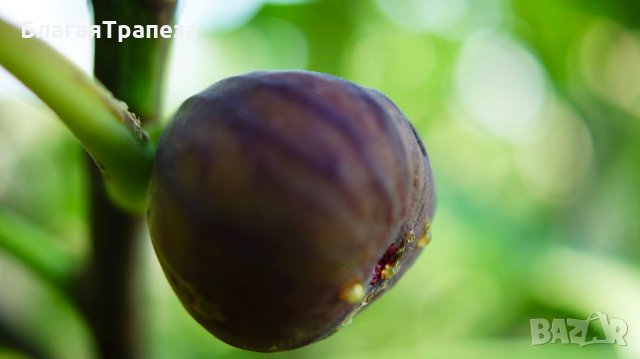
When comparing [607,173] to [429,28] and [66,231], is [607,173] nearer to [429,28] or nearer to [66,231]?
[429,28]

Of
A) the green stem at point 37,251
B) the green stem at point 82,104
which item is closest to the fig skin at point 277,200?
the green stem at point 82,104

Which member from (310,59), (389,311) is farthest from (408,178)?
(389,311)

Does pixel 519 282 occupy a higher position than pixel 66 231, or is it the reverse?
pixel 519 282

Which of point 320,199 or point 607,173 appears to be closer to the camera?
point 320,199

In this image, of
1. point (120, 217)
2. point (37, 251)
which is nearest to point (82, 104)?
point (120, 217)

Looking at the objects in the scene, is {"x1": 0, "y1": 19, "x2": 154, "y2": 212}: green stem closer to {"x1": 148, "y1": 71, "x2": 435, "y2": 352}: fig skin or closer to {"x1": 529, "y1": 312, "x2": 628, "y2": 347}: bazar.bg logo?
{"x1": 148, "y1": 71, "x2": 435, "y2": 352}: fig skin

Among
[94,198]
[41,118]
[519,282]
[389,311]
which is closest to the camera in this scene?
[94,198]

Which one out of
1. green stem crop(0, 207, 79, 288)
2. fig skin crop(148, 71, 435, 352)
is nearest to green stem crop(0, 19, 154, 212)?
fig skin crop(148, 71, 435, 352)
